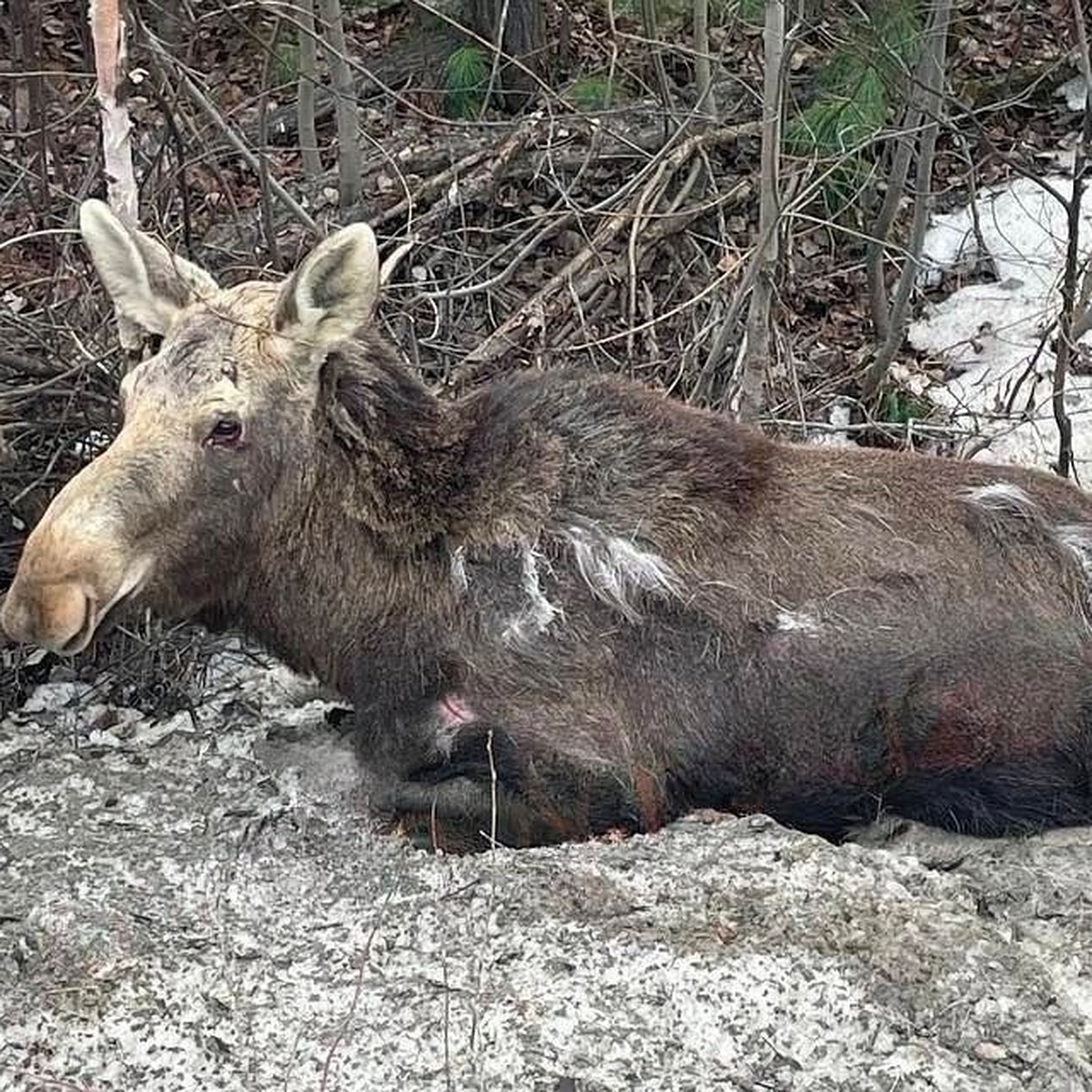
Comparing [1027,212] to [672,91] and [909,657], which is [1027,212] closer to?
[672,91]

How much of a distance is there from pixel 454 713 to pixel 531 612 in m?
0.34

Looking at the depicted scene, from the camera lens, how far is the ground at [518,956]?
12.2 ft

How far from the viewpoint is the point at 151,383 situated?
454 cm

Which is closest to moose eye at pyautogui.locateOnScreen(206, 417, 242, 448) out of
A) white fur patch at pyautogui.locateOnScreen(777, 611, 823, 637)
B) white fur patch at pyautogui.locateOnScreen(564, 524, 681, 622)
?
white fur patch at pyautogui.locateOnScreen(564, 524, 681, 622)

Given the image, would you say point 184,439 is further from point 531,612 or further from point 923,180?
point 923,180

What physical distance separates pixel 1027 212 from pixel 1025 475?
4.43 m

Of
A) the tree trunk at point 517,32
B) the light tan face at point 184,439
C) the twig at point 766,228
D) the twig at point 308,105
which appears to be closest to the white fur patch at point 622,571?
the light tan face at point 184,439

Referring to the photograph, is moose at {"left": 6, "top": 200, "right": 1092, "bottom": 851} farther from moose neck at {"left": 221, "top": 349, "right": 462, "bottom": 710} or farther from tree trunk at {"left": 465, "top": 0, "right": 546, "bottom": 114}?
tree trunk at {"left": 465, "top": 0, "right": 546, "bottom": 114}

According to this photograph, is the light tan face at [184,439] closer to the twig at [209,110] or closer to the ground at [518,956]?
the ground at [518,956]

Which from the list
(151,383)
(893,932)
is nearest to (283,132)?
(151,383)

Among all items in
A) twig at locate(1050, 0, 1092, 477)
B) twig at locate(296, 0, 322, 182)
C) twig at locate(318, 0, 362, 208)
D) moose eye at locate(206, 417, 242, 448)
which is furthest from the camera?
twig at locate(296, 0, 322, 182)

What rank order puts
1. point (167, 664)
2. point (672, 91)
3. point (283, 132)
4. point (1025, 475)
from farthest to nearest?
point (283, 132)
point (672, 91)
point (167, 664)
point (1025, 475)

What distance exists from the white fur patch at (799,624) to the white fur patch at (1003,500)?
0.61m

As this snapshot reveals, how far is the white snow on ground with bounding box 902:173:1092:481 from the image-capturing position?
7457mm
